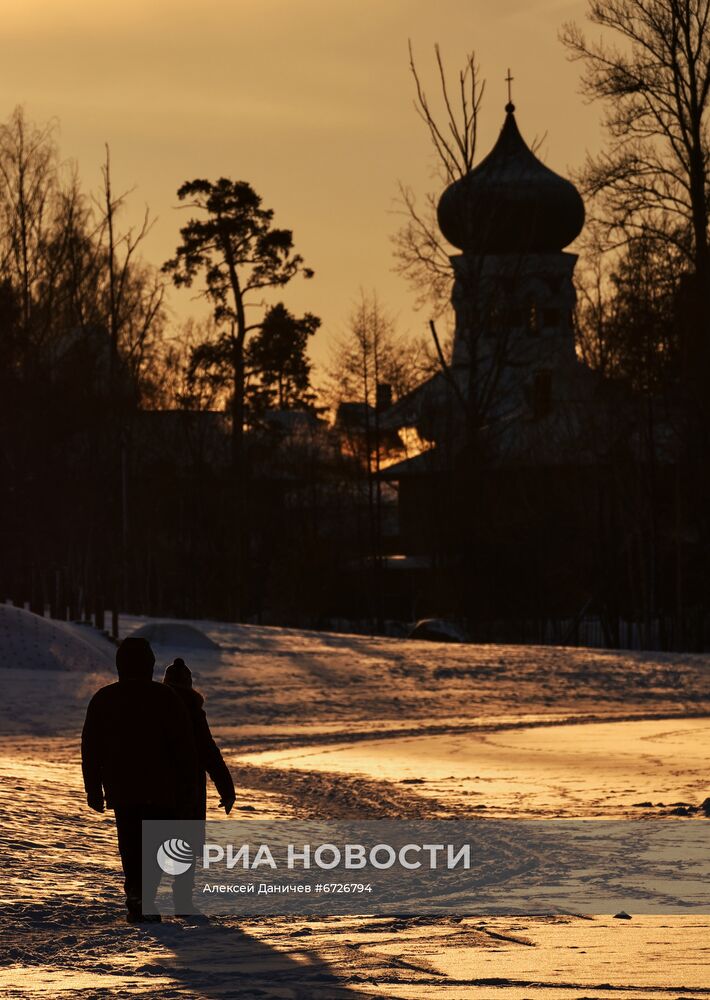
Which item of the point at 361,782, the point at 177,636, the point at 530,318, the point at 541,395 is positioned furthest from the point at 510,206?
the point at 361,782

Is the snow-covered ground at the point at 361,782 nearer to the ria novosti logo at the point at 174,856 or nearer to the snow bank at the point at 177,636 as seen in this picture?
the snow bank at the point at 177,636

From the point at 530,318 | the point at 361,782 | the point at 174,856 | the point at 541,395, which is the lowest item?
the point at 361,782

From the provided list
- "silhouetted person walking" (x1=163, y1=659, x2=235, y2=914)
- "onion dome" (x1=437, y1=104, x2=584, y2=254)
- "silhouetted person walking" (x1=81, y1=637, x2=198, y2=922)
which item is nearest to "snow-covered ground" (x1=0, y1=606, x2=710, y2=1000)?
"silhouetted person walking" (x1=163, y1=659, x2=235, y2=914)

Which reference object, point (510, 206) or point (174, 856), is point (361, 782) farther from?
point (510, 206)

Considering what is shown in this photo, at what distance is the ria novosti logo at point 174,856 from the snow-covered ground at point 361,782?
27 centimetres

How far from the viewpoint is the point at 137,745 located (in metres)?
9.04

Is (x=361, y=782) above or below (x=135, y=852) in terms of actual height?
below

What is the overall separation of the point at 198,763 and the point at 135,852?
0.49m

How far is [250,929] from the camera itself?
9508 mm

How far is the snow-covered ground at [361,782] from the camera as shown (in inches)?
319

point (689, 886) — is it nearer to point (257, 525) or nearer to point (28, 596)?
point (28, 596)

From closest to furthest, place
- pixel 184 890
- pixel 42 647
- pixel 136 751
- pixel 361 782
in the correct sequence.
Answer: pixel 136 751
pixel 184 890
pixel 361 782
pixel 42 647

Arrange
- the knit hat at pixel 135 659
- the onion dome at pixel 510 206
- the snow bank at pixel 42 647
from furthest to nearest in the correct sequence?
the onion dome at pixel 510 206 < the snow bank at pixel 42 647 < the knit hat at pixel 135 659

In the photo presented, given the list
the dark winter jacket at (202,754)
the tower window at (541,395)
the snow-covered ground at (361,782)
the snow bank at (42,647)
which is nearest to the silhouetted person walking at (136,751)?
the dark winter jacket at (202,754)
